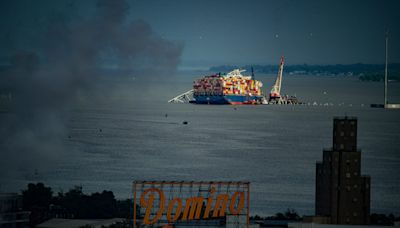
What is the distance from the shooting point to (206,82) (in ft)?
417

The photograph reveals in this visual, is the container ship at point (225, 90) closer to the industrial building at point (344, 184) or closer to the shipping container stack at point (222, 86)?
the shipping container stack at point (222, 86)

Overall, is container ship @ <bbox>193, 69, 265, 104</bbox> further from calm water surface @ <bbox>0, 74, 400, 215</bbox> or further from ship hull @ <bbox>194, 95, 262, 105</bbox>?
calm water surface @ <bbox>0, 74, 400, 215</bbox>

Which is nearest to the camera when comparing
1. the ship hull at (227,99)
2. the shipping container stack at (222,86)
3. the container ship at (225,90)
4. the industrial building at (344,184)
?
the industrial building at (344,184)

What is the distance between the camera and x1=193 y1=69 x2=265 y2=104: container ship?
127m

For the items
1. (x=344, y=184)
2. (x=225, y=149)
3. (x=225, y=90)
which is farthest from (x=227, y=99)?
(x=344, y=184)

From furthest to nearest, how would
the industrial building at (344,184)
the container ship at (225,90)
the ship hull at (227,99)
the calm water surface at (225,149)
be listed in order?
the ship hull at (227,99) → the container ship at (225,90) → the calm water surface at (225,149) → the industrial building at (344,184)

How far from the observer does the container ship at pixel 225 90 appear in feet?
415

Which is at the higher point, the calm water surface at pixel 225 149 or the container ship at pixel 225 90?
the container ship at pixel 225 90

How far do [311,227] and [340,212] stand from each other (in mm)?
2107

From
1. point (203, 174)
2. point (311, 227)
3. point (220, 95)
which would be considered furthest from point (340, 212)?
point (220, 95)

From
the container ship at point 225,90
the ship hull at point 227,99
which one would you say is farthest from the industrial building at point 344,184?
the ship hull at point 227,99

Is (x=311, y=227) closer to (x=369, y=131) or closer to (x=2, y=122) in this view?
(x=2, y=122)

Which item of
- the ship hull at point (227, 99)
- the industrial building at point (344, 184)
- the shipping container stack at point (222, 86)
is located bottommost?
the industrial building at point (344, 184)

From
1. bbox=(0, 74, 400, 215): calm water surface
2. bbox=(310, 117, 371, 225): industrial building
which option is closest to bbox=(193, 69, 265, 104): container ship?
bbox=(0, 74, 400, 215): calm water surface
